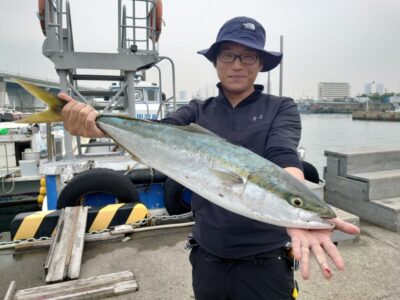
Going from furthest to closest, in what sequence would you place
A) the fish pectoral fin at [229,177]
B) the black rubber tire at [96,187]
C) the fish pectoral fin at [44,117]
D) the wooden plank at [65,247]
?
the black rubber tire at [96,187]
the wooden plank at [65,247]
the fish pectoral fin at [44,117]
the fish pectoral fin at [229,177]

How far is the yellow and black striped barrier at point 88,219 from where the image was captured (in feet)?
15.5

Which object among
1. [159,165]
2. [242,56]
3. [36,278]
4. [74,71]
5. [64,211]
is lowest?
[36,278]

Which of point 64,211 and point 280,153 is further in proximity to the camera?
point 64,211

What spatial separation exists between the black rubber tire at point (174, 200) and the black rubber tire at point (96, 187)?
723 mm

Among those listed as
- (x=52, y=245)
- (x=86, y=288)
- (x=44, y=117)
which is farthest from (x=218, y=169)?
(x=52, y=245)

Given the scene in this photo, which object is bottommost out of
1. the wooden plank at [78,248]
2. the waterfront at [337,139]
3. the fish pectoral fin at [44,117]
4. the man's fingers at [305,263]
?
the waterfront at [337,139]

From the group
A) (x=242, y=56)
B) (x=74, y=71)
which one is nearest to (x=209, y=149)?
(x=242, y=56)

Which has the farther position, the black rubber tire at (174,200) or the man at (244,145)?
the black rubber tire at (174,200)

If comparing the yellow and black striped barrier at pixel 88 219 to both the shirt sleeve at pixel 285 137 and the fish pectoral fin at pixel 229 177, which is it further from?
the fish pectoral fin at pixel 229 177

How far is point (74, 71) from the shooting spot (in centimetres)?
676

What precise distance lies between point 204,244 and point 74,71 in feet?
19.2

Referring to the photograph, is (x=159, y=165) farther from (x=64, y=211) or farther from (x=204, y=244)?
(x=64, y=211)

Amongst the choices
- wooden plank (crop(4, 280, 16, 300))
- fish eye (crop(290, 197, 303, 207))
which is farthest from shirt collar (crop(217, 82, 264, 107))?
wooden plank (crop(4, 280, 16, 300))

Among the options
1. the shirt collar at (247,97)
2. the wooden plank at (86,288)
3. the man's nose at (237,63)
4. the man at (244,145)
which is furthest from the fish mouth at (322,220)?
the wooden plank at (86,288)
